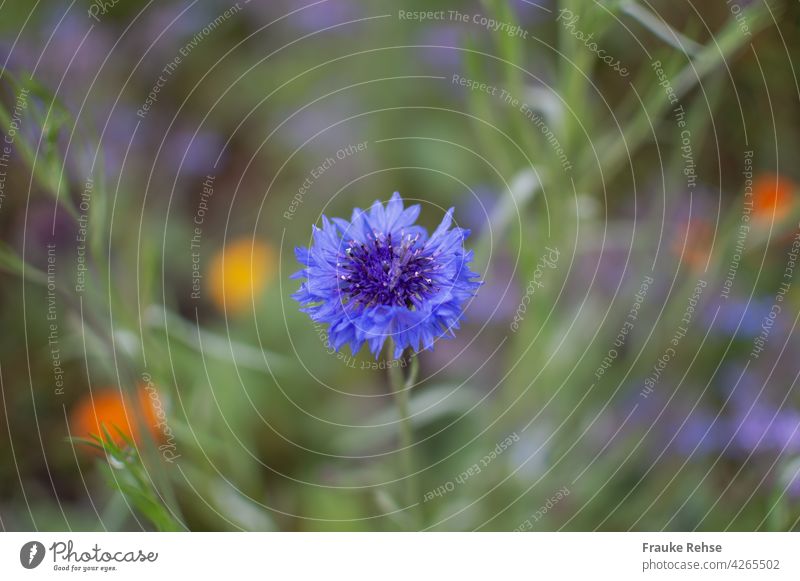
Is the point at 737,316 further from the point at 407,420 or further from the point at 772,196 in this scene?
the point at 407,420

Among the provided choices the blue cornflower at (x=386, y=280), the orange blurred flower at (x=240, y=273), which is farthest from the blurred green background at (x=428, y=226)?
the blue cornflower at (x=386, y=280)

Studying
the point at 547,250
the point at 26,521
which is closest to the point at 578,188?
the point at 547,250

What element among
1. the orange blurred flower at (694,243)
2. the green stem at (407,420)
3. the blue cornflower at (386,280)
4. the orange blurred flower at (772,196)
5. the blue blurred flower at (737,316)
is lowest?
the green stem at (407,420)
